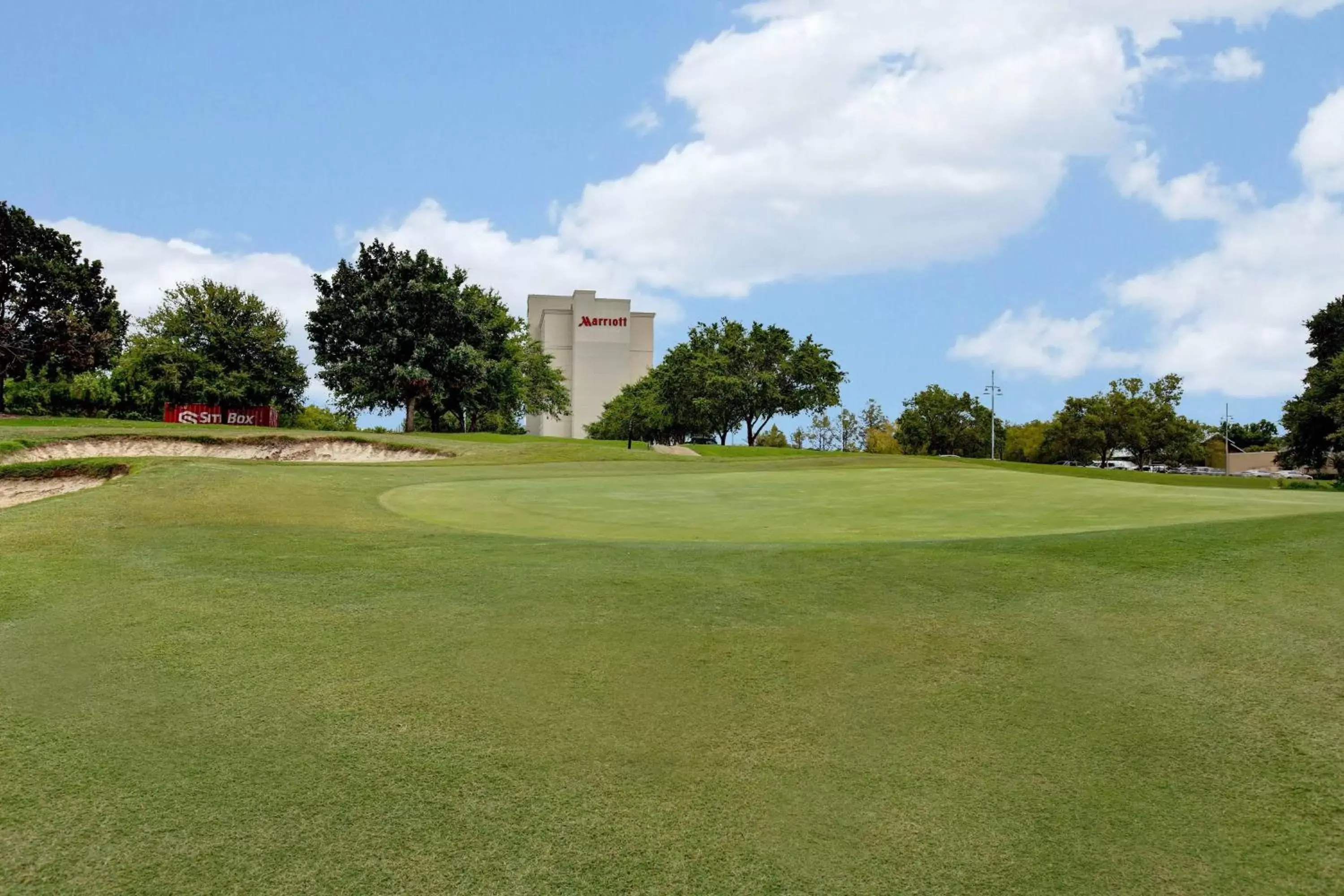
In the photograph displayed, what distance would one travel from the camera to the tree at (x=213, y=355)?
61969 millimetres

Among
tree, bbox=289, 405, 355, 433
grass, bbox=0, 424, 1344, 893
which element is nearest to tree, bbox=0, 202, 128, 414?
tree, bbox=289, 405, 355, 433

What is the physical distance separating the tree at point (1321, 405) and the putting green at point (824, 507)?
41670mm

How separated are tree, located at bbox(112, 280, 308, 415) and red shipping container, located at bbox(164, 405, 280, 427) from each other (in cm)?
60

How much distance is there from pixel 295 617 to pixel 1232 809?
7.77 metres

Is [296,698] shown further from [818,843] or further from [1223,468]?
[1223,468]

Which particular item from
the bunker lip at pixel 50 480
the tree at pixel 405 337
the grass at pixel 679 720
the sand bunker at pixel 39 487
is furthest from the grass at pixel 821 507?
the tree at pixel 405 337

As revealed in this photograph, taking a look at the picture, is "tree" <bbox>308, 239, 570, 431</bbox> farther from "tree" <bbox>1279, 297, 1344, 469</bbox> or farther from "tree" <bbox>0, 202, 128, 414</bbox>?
"tree" <bbox>1279, 297, 1344, 469</bbox>

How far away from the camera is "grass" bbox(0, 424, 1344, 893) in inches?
188

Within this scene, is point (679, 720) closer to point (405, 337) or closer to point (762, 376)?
point (405, 337)

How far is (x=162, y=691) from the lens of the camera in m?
6.76

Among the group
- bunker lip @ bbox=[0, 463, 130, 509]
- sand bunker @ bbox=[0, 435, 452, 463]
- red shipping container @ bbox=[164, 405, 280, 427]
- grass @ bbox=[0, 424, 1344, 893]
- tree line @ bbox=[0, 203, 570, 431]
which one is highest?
tree line @ bbox=[0, 203, 570, 431]

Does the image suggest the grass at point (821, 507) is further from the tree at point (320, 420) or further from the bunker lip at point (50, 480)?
the tree at point (320, 420)

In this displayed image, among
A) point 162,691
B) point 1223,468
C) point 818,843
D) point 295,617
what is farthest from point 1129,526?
point 1223,468

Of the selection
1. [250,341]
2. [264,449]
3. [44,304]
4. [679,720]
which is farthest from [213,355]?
[679,720]
